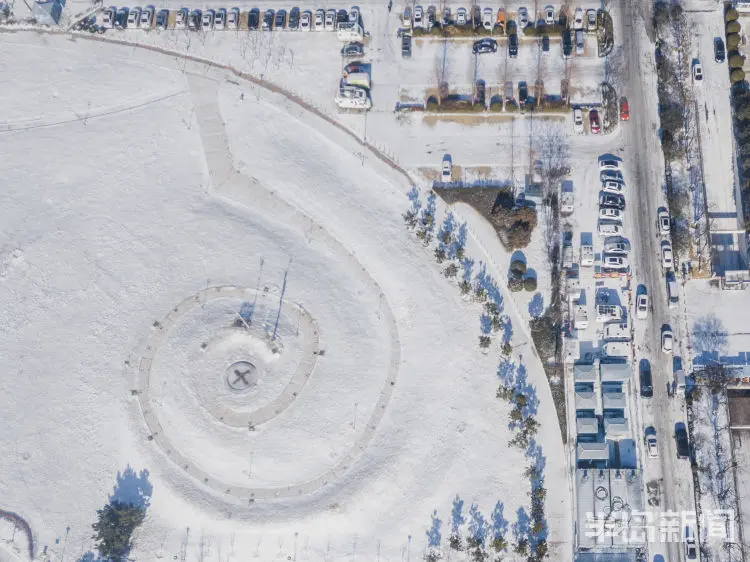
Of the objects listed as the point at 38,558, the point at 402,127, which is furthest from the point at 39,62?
Result: the point at 38,558

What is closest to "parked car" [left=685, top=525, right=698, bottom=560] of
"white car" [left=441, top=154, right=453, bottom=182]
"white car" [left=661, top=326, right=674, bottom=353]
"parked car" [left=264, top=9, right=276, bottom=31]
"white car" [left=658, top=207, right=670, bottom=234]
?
"white car" [left=661, top=326, right=674, bottom=353]

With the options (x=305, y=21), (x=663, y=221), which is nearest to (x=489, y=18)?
(x=305, y=21)

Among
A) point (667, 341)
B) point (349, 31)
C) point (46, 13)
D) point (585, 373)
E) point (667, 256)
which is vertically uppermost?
point (46, 13)

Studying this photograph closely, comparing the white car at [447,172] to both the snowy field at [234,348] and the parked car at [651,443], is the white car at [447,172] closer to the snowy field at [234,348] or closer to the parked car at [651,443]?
the snowy field at [234,348]

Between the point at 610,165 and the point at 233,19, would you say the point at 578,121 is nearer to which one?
the point at 610,165

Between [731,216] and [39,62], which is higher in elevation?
[39,62]

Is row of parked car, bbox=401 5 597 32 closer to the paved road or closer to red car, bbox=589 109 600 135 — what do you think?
the paved road

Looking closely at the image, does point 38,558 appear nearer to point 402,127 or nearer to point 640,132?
point 402,127
